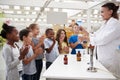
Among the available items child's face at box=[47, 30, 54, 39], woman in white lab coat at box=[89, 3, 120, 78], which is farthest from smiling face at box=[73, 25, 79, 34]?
woman in white lab coat at box=[89, 3, 120, 78]

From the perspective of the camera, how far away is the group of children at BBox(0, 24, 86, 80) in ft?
7.19

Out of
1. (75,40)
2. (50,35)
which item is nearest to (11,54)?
(50,35)

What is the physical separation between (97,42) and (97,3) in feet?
7.31

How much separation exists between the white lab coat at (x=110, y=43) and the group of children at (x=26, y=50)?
36.8 inches

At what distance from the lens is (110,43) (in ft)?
7.97

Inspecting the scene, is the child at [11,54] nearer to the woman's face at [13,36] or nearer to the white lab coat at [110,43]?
the woman's face at [13,36]

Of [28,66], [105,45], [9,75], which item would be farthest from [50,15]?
[9,75]

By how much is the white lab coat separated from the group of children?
935mm

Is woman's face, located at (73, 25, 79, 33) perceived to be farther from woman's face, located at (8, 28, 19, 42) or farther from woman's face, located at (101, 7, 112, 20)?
woman's face, located at (8, 28, 19, 42)

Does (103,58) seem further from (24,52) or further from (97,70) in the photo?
(24,52)

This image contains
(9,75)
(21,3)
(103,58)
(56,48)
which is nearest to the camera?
(9,75)

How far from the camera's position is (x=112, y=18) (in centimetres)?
246

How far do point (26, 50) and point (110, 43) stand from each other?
3.61 ft

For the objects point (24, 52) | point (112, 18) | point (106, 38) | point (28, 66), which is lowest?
point (28, 66)
